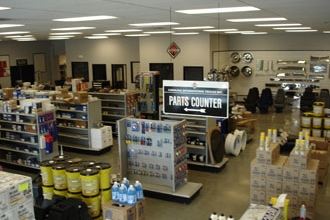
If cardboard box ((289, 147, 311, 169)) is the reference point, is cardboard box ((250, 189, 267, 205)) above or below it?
below

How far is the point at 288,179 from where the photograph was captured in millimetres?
5938

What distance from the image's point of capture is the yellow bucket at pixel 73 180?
5.75 m

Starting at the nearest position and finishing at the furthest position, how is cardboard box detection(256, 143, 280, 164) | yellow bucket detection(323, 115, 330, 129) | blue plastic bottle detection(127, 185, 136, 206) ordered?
blue plastic bottle detection(127, 185, 136, 206), cardboard box detection(256, 143, 280, 164), yellow bucket detection(323, 115, 330, 129)

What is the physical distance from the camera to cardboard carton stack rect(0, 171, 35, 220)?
3998 mm

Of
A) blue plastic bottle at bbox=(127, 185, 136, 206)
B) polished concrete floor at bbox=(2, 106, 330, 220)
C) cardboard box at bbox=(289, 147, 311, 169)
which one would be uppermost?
cardboard box at bbox=(289, 147, 311, 169)

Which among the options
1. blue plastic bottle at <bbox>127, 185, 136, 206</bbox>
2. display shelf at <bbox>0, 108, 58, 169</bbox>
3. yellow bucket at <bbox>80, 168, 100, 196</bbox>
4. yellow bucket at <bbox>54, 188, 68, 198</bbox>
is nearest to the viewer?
blue plastic bottle at <bbox>127, 185, 136, 206</bbox>

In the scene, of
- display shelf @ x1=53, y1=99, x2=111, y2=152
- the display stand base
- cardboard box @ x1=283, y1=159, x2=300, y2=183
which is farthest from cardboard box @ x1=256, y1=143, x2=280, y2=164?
display shelf @ x1=53, y1=99, x2=111, y2=152

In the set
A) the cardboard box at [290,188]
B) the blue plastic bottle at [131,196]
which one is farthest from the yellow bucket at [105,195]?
the cardboard box at [290,188]

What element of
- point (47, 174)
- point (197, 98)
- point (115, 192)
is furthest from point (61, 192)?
point (197, 98)

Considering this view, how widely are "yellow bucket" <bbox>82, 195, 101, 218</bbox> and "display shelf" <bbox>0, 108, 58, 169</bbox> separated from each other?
11.1 feet

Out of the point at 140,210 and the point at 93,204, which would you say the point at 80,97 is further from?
the point at 140,210

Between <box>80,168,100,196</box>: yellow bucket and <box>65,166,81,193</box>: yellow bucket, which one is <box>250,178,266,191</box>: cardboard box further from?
<box>65,166,81,193</box>: yellow bucket

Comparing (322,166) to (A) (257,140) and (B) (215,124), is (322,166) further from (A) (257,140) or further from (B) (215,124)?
(A) (257,140)

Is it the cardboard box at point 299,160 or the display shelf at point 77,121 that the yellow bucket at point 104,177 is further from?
the display shelf at point 77,121
